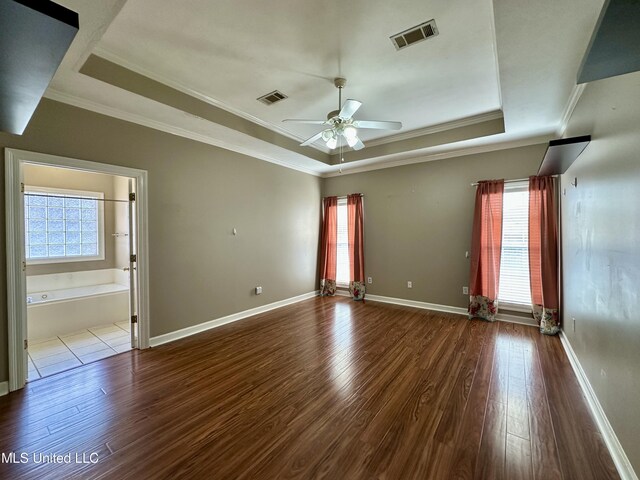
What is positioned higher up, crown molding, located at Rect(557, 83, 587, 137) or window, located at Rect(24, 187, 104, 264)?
crown molding, located at Rect(557, 83, 587, 137)

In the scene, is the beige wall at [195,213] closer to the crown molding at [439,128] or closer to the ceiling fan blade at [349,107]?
the crown molding at [439,128]

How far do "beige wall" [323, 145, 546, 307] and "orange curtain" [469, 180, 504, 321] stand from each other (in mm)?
186

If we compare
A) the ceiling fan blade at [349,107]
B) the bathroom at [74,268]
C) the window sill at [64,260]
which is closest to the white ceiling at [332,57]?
the ceiling fan blade at [349,107]

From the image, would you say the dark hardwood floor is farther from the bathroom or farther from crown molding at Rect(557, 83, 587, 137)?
crown molding at Rect(557, 83, 587, 137)

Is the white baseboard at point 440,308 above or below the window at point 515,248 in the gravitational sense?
below

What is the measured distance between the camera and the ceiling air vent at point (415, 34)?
224cm

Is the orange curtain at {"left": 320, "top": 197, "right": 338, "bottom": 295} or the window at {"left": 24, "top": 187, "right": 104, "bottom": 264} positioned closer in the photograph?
the window at {"left": 24, "top": 187, "right": 104, "bottom": 264}

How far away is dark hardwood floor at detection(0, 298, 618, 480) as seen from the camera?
5.57ft

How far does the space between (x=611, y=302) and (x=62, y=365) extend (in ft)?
16.6

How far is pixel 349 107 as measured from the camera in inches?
104

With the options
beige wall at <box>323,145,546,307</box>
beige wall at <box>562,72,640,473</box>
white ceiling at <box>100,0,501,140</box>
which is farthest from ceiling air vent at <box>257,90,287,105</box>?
beige wall at <box>562,72,640,473</box>

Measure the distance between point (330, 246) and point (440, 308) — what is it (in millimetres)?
2566

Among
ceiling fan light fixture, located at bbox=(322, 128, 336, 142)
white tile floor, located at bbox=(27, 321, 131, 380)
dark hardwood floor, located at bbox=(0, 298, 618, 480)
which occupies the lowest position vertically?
dark hardwood floor, located at bbox=(0, 298, 618, 480)

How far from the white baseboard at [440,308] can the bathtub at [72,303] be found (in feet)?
15.1
